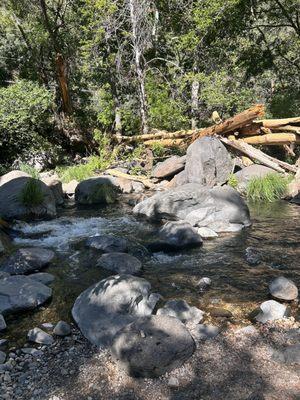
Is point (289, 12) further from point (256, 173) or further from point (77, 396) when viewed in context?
point (77, 396)

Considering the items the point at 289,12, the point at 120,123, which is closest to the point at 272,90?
the point at 289,12

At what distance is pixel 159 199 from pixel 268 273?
4105 millimetres

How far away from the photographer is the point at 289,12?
17484mm

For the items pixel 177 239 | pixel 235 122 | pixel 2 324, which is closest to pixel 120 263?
pixel 177 239

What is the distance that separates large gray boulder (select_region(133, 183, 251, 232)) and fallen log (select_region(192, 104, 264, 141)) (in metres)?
3.40

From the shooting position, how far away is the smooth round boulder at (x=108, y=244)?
6935 mm

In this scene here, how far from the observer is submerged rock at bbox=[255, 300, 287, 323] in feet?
14.5

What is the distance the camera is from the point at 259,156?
40.0ft

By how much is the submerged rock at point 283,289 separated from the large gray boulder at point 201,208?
3.00 meters

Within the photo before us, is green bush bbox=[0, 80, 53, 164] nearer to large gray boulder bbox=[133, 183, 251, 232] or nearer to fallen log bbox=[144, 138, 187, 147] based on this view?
fallen log bbox=[144, 138, 187, 147]

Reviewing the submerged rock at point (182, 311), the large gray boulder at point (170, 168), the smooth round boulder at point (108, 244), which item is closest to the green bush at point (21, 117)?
the large gray boulder at point (170, 168)

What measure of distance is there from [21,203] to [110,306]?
5.60 meters

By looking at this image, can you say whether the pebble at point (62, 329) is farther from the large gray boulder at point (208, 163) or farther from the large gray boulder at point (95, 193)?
the large gray boulder at point (208, 163)

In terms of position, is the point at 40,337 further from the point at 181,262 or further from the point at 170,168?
the point at 170,168
